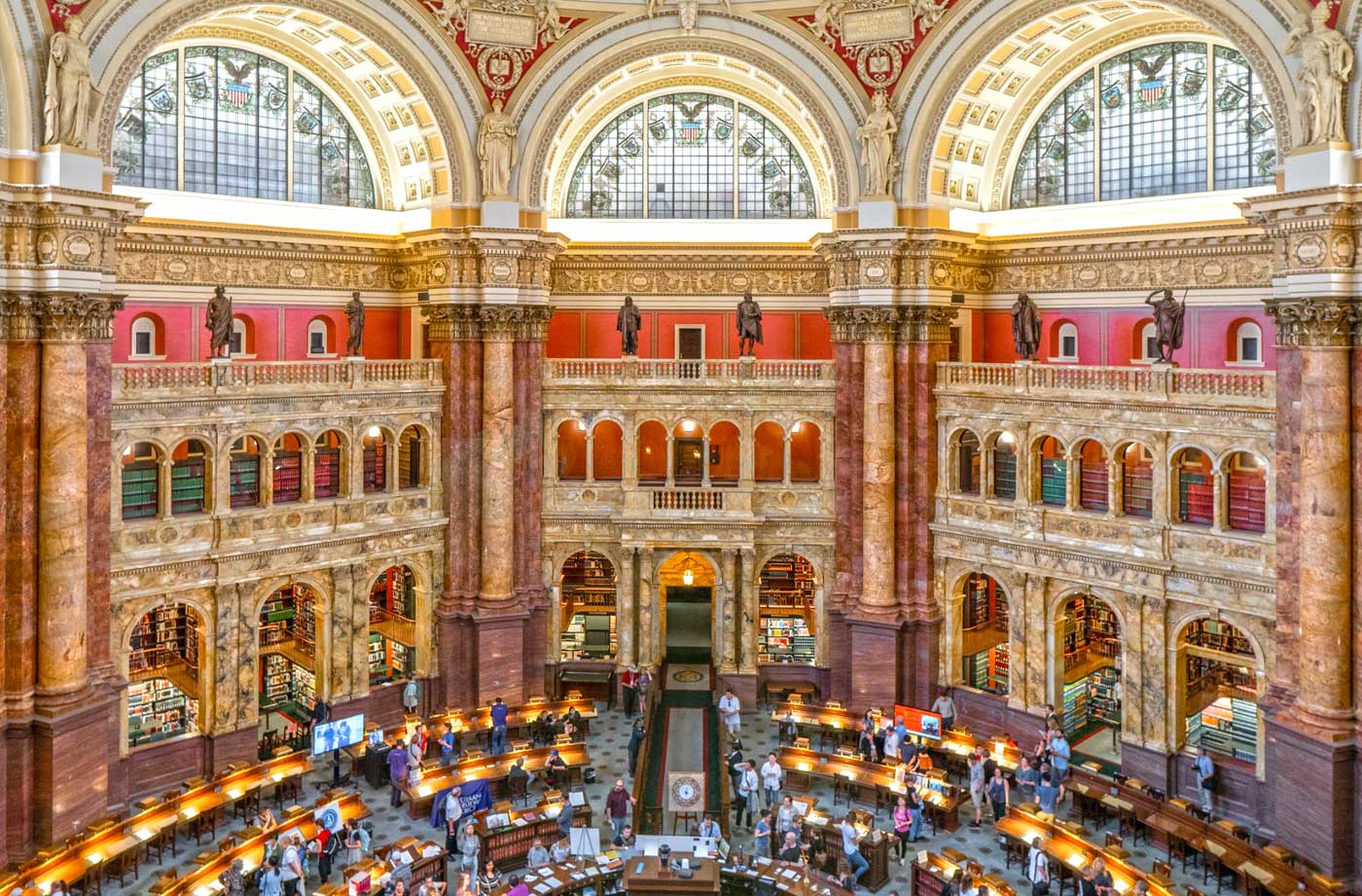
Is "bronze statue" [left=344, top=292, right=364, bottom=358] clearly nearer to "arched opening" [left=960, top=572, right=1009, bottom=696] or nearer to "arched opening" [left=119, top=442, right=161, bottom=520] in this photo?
"arched opening" [left=119, top=442, right=161, bottom=520]

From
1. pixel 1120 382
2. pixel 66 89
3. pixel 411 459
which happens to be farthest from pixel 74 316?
pixel 1120 382

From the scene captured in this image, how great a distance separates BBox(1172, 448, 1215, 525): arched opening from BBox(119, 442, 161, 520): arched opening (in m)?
24.9

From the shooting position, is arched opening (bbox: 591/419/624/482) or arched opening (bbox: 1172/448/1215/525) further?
arched opening (bbox: 591/419/624/482)

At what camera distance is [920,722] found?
27.2 m

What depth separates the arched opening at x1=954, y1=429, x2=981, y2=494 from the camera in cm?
3030

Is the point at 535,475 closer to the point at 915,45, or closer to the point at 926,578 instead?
the point at 926,578

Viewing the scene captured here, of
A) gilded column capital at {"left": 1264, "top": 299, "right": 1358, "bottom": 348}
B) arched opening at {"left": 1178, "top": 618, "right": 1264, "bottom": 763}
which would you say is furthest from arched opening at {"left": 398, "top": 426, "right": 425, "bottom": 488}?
gilded column capital at {"left": 1264, "top": 299, "right": 1358, "bottom": 348}

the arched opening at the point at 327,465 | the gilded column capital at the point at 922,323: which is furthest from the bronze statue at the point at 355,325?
the gilded column capital at the point at 922,323

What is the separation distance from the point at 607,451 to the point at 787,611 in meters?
7.56

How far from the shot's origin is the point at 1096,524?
26.9 meters

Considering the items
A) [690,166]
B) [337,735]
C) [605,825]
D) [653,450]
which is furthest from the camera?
[653,450]

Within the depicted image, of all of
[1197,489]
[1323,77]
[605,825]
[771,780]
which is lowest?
[605,825]

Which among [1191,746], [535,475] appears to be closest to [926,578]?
[1191,746]

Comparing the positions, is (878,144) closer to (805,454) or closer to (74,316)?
(805,454)
